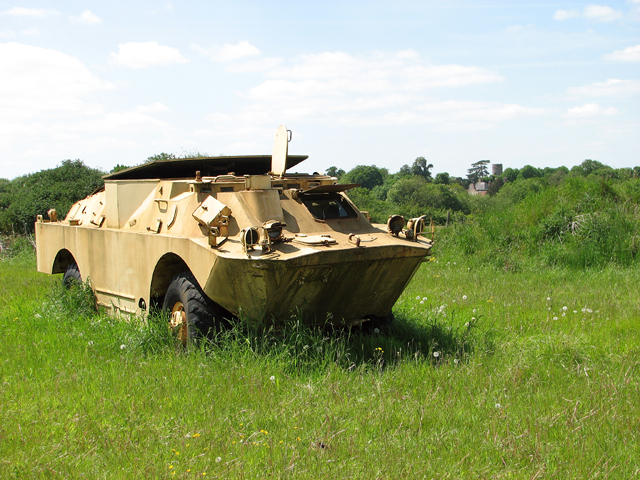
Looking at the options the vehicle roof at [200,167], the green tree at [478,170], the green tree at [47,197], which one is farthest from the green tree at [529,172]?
the vehicle roof at [200,167]

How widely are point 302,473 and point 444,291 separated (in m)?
5.74

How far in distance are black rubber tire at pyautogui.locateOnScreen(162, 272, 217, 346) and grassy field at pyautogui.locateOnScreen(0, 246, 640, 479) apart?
143 millimetres

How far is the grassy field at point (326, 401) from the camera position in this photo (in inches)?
136

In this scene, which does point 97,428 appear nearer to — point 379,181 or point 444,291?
point 444,291

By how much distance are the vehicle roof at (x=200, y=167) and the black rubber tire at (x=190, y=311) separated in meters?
1.84

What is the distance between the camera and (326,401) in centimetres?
427

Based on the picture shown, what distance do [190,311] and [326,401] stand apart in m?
1.63

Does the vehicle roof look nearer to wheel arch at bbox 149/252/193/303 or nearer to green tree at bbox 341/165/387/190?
wheel arch at bbox 149/252/193/303

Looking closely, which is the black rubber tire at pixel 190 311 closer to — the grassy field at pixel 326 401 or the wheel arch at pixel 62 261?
the grassy field at pixel 326 401

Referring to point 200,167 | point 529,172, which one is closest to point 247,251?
point 200,167

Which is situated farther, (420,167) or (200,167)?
(420,167)

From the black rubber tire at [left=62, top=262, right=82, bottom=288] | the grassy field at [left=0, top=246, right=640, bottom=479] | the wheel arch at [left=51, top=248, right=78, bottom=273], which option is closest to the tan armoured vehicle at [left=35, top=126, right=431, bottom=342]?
the grassy field at [left=0, top=246, right=640, bottom=479]

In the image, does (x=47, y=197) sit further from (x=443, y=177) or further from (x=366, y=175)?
(x=443, y=177)

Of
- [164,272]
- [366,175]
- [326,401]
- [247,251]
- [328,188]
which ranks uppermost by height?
[366,175]
